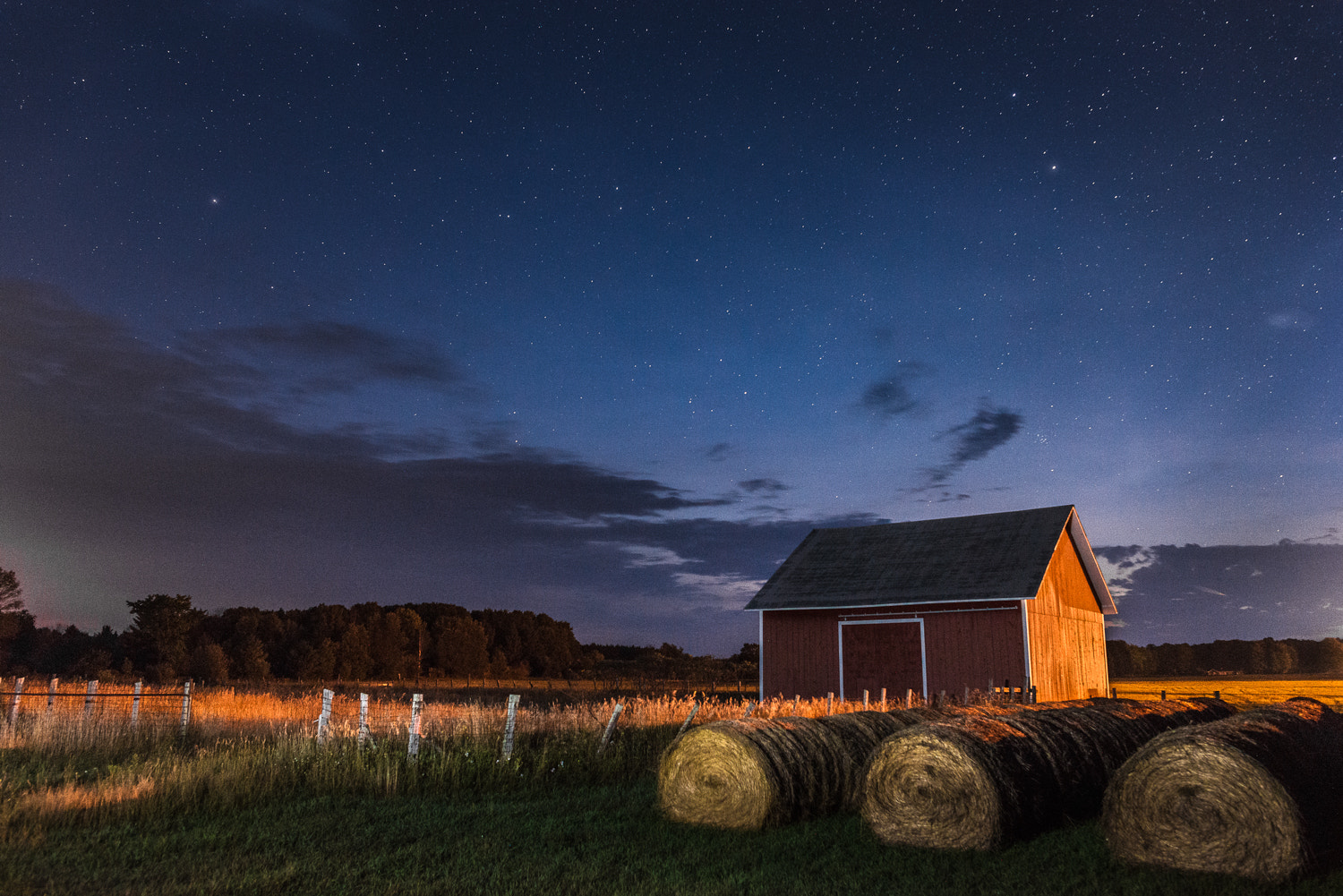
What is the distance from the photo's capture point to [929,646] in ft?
75.5

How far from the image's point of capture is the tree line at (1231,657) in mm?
73875

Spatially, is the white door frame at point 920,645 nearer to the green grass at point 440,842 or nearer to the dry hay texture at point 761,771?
the green grass at point 440,842

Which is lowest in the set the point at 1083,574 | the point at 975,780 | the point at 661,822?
the point at 661,822

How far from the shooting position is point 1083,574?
27.1m

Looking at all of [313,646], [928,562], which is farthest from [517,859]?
[313,646]

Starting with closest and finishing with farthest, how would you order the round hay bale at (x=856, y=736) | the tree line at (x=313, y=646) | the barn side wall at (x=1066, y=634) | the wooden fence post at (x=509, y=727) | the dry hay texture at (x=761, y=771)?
the dry hay texture at (x=761, y=771) → the round hay bale at (x=856, y=736) → the wooden fence post at (x=509, y=727) → the barn side wall at (x=1066, y=634) → the tree line at (x=313, y=646)

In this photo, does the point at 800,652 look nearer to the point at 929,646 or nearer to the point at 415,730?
the point at 929,646

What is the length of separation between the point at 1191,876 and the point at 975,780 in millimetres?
1730

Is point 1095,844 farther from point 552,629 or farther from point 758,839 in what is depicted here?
point 552,629

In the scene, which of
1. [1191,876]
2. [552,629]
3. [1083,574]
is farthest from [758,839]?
[552,629]

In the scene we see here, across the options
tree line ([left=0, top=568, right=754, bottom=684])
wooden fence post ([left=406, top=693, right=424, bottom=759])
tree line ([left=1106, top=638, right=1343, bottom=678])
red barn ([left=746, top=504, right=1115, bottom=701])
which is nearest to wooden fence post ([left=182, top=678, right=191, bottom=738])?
wooden fence post ([left=406, top=693, right=424, bottom=759])

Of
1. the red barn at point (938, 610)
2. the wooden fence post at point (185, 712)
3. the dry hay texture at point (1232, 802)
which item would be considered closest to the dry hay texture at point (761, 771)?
the dry hay texture at point (1232, 802)

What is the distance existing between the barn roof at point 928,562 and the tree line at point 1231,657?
54177 millimetres

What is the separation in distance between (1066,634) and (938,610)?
431 centimetres
